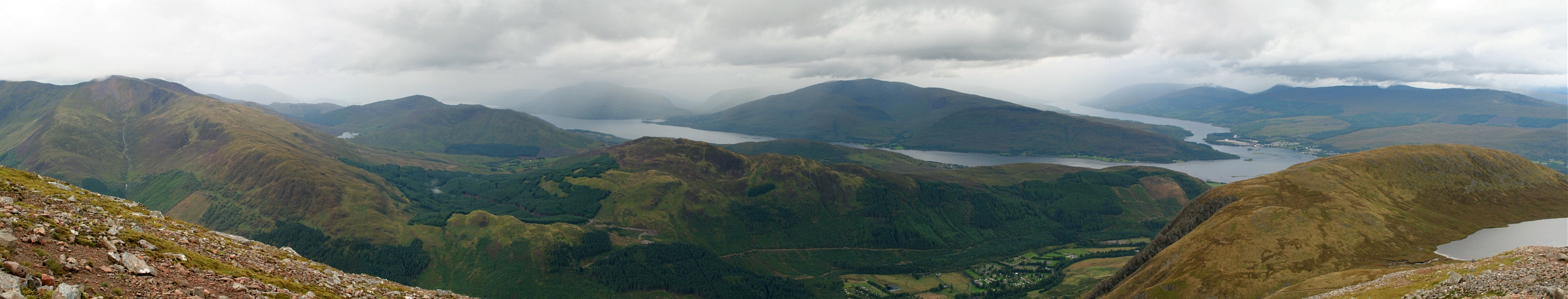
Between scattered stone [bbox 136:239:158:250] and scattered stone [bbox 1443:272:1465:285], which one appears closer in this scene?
scattered stone [bbox 136:239:158:250]

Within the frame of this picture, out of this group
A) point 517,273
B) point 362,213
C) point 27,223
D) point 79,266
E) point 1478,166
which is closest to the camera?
point 79,266

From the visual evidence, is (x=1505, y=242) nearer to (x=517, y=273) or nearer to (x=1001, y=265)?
(x=1001, y=265)

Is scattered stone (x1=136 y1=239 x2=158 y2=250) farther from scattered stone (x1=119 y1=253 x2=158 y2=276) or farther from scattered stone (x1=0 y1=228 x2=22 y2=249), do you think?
scattered stone (x1=0 y1=228 x2=22 y2=249)

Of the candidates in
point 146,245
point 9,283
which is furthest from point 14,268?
point 146,245

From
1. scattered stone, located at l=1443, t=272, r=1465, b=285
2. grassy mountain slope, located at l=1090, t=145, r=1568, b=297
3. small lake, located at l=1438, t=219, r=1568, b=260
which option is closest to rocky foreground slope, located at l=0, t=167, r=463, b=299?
scattered stone, located at l=1443, t=272, r=1465, b=285

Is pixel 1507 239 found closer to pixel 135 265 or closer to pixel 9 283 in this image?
pixel 135 265

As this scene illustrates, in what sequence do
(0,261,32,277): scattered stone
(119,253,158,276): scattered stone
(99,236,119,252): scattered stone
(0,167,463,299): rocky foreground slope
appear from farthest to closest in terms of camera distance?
(99,236,119,252): scattered stone < (119,253,158,276): scattered stone < (0,167,463,299): rocky foreground slope < (0,261,32,277): scattered stone

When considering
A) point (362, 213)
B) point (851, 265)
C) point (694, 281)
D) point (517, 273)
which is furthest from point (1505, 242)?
point (362, 213)
